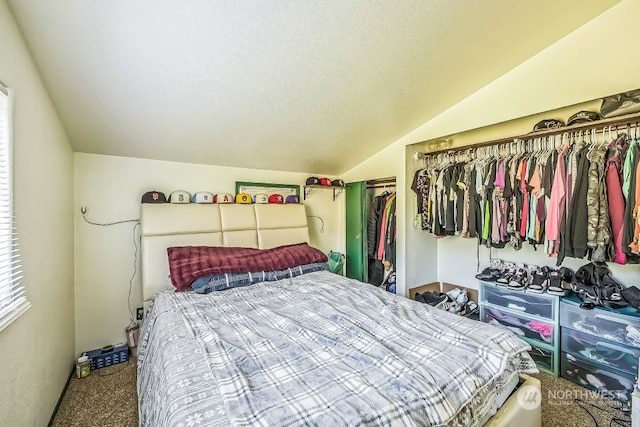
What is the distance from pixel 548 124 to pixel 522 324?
1668 millimetres

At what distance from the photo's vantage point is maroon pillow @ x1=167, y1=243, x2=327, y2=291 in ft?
6.97

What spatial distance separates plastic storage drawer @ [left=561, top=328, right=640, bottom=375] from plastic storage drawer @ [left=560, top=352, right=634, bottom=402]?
0.04 m

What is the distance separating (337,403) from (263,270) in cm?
166

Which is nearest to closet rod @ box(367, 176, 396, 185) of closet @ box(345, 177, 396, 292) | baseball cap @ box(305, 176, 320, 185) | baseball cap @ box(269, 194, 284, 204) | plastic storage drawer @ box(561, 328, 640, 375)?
closet @ box(345, 177, 396, 292)

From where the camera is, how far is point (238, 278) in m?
2.26

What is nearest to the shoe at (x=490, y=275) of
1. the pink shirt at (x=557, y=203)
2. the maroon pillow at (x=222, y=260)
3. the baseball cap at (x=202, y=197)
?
the pink shirt at (x=557, y=203)

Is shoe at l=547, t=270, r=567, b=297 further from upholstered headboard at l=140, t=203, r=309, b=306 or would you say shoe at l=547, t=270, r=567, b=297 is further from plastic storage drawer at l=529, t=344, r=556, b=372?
upholstered headboard at l=140, t=203, r=309, b=306

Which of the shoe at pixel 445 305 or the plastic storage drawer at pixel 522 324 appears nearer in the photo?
the plastic storage drawer at pixel 522 324

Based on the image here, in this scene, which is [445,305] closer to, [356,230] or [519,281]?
[519,281]

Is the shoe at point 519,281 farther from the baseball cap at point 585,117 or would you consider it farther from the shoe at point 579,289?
the baseball cap at point 585,117

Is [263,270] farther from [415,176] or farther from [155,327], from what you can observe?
[415,176]

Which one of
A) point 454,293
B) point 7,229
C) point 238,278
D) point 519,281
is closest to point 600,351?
point 519,281

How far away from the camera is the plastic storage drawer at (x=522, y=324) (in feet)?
6.89

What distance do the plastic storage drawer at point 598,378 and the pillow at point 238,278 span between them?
2.13 meters
